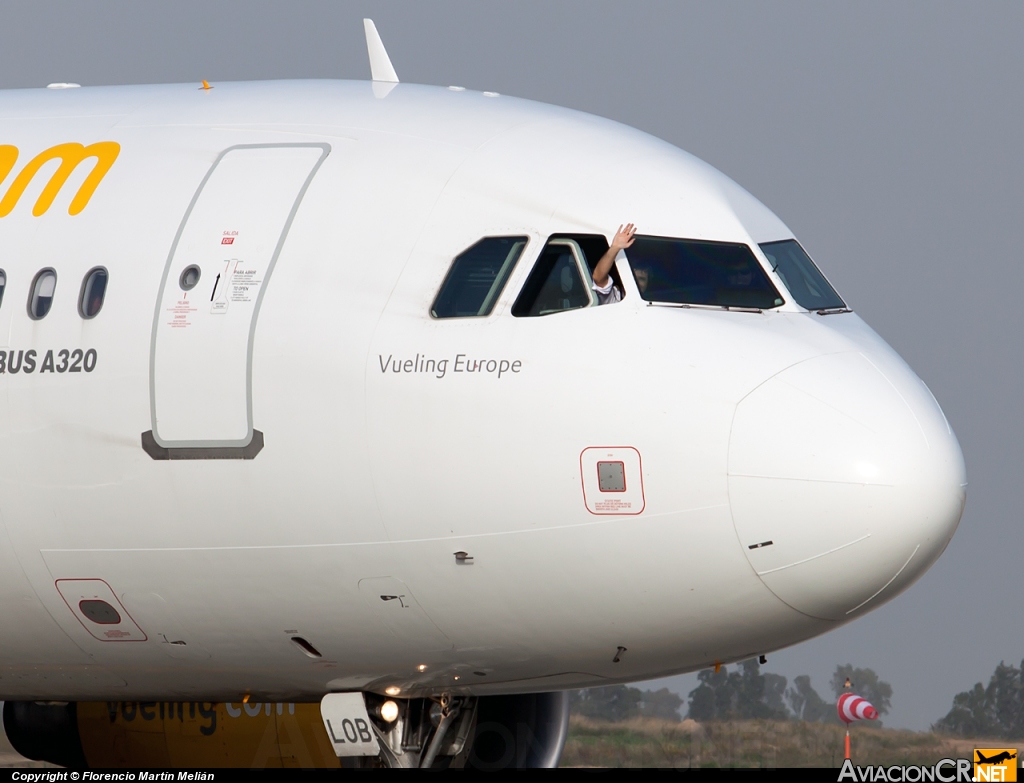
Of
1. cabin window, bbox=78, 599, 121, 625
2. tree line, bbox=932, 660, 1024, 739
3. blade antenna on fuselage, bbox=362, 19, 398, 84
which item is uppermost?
blade antenna on fuselage, bbox=362, 19, 398, 84

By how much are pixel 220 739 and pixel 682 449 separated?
6.22 metres

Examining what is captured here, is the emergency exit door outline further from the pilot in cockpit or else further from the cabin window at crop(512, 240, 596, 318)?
the pilot in cockpit

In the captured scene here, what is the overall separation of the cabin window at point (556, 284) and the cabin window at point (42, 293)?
→ 11.7ft

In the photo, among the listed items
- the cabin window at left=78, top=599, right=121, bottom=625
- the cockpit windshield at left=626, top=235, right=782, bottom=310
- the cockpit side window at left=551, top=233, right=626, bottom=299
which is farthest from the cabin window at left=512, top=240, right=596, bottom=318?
the cabin window at left=78, top=599, right=121, bottom=625

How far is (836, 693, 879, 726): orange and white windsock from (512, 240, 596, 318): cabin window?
12843mm

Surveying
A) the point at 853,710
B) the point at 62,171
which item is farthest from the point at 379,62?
the point at 853,710

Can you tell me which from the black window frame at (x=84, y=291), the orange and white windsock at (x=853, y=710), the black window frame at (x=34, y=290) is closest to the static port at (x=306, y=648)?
the black window frame at (x=84, y=291)

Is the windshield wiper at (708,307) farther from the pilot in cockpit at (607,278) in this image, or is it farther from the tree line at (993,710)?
the tree line at (993,710)

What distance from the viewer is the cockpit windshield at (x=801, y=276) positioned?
1210 cm

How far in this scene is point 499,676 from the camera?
40.3 ft

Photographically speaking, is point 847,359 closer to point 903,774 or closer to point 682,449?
point 682,449

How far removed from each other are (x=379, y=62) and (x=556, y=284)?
3.52m

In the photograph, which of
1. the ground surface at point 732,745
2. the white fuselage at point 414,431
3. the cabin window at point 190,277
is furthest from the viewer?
the ground surface at point 732,745

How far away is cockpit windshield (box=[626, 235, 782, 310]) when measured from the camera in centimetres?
1159
